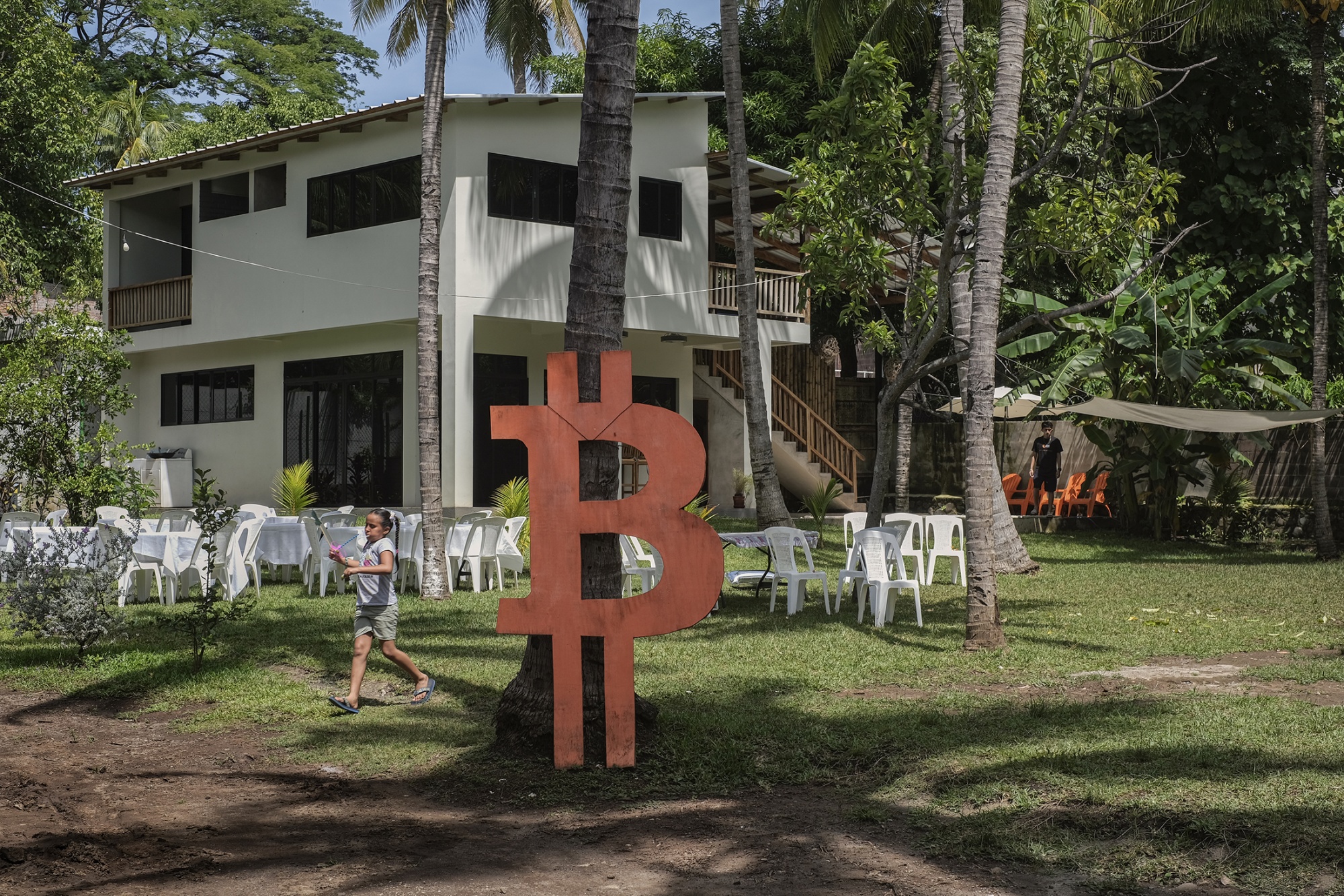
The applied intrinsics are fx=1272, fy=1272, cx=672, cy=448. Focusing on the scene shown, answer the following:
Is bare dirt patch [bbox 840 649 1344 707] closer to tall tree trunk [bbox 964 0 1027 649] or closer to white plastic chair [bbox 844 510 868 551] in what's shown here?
tall tree trunk [bbox 964 0 1027 649]

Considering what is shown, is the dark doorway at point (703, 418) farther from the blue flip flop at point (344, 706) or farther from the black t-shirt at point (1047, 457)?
the blue flip flop at point (344, 706)

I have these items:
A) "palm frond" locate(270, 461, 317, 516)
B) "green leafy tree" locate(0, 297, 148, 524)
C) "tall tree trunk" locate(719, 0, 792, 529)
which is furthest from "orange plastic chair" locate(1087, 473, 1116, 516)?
"green leafy tree" locate(0, 297, 148, 524)

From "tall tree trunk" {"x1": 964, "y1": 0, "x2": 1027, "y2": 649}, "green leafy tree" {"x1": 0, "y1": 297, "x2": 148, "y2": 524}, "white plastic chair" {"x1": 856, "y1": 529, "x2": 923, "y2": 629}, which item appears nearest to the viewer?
"tall tree trunk" {"x1": 964, "y1": 0, "x2": 1027, "y2": 649}

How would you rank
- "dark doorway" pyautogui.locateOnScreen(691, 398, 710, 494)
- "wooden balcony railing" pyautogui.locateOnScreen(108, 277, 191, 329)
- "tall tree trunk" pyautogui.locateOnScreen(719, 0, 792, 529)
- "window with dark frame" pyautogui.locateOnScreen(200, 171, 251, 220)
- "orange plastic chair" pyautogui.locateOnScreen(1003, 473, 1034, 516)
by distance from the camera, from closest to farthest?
1. "tall tree trunk" pyautogui.locateOnScreen(719, 0, 792, 529)
2. "window with dark frame" pyautogui.locateOnScreen(200, 171, 251, 220)
3. "wooden balcony railing" pyautogui.locateOnScreen(108, 277, 191, 329)
4. "orange plastic chair" pyautogui.locateOnScreen(1003, 473, 1034, 516)
5. "dark doorway" pyautogui.locateOnScreen(691, 398, 710, 494)

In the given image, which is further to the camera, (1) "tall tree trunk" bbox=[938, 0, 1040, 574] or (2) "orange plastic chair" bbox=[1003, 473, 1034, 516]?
(2) "orange plastic chair" bbox=[1003, 473, 1034, 516]

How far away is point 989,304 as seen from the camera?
33.2ft

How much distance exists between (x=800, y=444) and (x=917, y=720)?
1806cm

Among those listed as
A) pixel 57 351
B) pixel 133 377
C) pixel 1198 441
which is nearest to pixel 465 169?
pixel 57 351

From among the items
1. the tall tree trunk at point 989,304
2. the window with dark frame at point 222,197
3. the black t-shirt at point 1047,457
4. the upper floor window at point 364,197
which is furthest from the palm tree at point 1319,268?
the window with dark frame at point 222,197

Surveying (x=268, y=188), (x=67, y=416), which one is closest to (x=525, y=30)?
(x=268, y=188)

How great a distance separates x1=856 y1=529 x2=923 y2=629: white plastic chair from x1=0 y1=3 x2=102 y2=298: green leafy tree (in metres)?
16.2

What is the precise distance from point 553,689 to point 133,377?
22.5m

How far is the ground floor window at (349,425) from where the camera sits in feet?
71.8

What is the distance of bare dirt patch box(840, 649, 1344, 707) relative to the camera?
8250 mm
